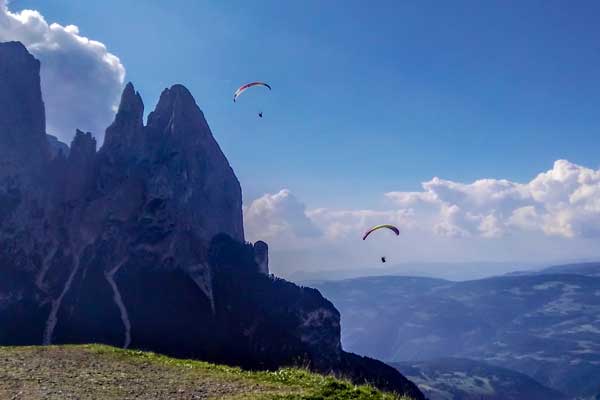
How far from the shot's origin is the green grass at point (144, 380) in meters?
26.6

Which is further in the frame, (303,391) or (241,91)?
(241,91)

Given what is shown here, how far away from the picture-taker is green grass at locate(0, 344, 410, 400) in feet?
87.4

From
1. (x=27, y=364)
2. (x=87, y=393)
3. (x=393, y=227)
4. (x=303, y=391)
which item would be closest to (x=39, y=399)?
(x=87, y=393)

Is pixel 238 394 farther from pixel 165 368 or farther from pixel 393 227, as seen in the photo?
pixel 393 227

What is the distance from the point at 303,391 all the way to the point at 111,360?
675 inches

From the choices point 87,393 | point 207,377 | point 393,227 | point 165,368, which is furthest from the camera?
point 393,227

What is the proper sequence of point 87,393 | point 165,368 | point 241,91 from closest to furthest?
point 87,393 < point 165,368 < point 241,91

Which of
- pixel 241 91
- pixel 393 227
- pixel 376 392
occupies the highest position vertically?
pixel 241 91

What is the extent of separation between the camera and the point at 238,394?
26.8 meters

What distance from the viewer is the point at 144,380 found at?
30703mm

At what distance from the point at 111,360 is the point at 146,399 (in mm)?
11192

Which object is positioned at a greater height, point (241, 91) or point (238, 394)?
point (241, 91)

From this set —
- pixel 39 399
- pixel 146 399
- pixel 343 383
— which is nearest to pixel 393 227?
pixel 343 383

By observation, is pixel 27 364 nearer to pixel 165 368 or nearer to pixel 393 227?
pixel 165 368
